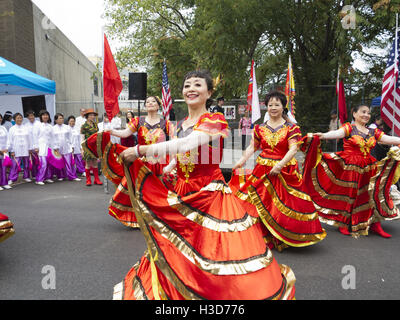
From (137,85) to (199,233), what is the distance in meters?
7.08

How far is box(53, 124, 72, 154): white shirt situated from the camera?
9195 mm

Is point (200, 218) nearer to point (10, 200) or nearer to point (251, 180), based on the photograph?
point (251, 180)

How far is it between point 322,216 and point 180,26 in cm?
1873

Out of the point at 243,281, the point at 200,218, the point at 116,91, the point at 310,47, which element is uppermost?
the point at 310,47

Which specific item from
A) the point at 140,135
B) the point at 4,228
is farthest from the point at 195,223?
the point at 140,135

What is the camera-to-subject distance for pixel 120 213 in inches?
191

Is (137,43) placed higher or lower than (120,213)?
higher

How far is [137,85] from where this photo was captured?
8.70 metres

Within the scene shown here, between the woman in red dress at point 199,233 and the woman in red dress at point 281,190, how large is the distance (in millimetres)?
1627

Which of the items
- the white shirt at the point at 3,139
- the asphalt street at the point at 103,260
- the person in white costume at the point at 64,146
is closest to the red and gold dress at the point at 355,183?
the asphalt street at the point at 103,260

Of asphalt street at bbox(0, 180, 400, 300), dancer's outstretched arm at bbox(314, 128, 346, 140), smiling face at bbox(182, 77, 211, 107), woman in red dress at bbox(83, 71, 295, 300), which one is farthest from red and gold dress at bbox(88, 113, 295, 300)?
dancer's outstretched arm at bbox(314, 128, 346, 140)

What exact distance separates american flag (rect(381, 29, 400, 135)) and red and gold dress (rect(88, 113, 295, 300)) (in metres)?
4.54

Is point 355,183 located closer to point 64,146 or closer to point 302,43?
point 64,146
